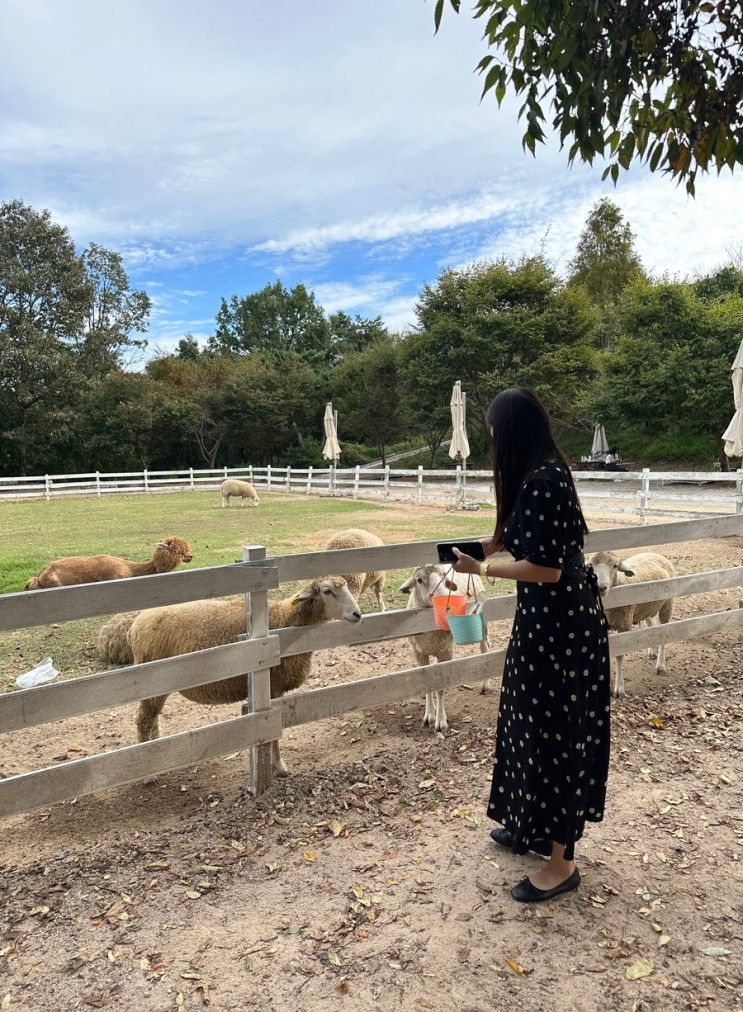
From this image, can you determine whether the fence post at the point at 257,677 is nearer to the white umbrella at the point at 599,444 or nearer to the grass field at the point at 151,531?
the grass field at the point at 151,531

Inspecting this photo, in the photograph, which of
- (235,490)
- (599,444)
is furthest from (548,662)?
(599,444)

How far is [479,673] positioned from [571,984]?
6.83 feet

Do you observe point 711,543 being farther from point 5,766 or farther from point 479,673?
point 5,766

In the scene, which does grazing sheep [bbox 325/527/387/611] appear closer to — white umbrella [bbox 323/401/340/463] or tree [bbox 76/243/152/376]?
white umbrella [bbox 323/401/340/463]

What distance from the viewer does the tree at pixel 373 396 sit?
38281 millimetres

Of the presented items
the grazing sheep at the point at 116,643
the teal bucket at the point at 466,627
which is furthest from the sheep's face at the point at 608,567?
the grazing sheep at the point at 116,643

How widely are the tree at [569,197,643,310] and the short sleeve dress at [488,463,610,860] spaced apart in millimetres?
41439

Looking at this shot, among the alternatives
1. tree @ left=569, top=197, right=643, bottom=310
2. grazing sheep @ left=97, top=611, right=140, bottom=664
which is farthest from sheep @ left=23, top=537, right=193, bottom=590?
tree @ left=569, top=197, right=643, bottom=310

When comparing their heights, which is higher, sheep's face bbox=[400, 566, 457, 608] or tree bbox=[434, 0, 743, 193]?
tree bbox=[434, 0, 743, 193]

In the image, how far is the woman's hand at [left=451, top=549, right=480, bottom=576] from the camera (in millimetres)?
2635

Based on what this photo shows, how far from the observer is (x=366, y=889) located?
2674 millimetres

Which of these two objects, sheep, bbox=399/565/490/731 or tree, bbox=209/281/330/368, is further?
Answer: tree, bbox=209/281/330/368

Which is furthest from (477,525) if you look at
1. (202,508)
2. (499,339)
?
(499,339)

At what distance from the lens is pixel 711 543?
1105 cm
